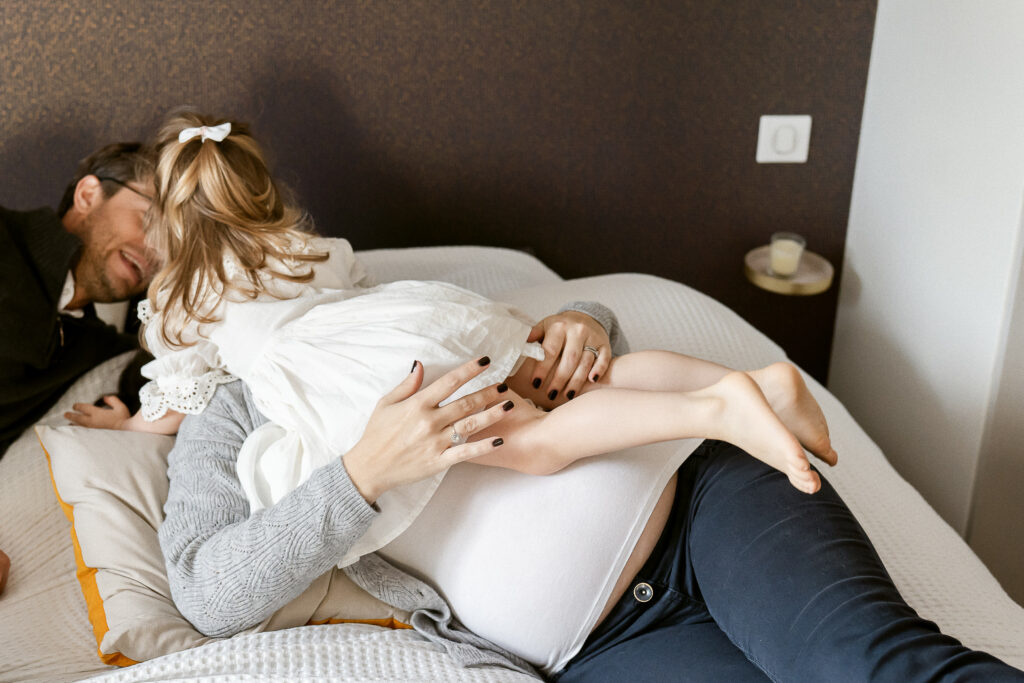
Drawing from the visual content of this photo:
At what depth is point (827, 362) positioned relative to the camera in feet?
7.73

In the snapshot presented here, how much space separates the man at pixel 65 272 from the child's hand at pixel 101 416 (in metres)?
0.09

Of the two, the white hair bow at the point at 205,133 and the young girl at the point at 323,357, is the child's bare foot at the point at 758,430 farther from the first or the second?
the white hair bow at the point at 205,133

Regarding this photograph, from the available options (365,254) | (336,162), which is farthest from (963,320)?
(336,162)

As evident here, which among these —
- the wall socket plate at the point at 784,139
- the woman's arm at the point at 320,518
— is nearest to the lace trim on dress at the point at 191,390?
the woman's arm at the point at 320,518

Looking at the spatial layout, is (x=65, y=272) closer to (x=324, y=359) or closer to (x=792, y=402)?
(x=324, y=359)

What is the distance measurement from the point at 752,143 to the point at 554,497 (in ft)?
4.24

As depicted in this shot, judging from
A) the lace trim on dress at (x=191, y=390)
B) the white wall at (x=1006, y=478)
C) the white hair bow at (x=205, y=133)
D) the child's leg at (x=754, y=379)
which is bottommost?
the white wall at (x=1006, y=478)

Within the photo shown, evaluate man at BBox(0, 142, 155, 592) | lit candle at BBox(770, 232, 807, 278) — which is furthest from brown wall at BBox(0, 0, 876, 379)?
man at BBox(0, 142, 155, 592)

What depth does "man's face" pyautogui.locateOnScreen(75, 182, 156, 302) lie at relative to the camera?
1562 mm

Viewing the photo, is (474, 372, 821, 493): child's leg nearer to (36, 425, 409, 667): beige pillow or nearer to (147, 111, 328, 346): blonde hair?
(36, 425, 409, 667): beige pillow

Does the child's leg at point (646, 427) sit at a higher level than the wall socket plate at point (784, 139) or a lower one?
lower

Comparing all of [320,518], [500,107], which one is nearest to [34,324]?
[320,518]

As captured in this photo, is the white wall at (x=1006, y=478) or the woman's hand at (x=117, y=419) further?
the white wall at (x=1006, y=478)

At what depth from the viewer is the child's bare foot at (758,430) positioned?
3.06ft
